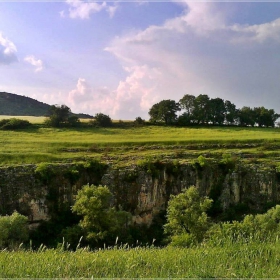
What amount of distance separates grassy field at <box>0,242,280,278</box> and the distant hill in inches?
6415

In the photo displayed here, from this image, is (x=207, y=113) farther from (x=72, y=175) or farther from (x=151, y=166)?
(x=72, y=175)

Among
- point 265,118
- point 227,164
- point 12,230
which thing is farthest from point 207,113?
point 12,230

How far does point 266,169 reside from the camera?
42.0 metres

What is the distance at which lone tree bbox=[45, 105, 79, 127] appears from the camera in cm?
7219

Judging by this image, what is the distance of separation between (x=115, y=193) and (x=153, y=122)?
4633 cm

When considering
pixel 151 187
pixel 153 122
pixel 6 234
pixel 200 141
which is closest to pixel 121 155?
pixel 151 187

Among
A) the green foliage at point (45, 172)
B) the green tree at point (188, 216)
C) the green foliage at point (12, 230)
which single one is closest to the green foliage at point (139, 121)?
the green foliage at point (45, 172)

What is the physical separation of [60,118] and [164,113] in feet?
90.4

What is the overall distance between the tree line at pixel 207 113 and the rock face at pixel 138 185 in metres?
41.9

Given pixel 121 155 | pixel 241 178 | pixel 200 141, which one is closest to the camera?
pixel 241 178

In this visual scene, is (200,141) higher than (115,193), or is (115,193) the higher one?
(200,141)

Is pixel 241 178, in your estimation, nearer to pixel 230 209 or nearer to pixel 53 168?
pixel 230 209

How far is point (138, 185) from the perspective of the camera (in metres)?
39.2

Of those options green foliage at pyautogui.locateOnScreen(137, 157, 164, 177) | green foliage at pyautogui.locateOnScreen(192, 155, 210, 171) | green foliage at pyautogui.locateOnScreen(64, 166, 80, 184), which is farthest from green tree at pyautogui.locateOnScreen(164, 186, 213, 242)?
green foliage at pyautogui.locateOnScreen(64, 166, 80, 184)
